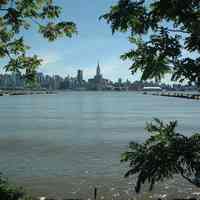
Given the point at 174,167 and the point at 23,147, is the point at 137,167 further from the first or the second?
the point at 23,147

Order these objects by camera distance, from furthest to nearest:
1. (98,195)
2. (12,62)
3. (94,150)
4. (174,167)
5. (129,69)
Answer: (94,150)
(98,195)
(12,62)
(129,69)
(174,167)

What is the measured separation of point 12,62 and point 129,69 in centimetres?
488

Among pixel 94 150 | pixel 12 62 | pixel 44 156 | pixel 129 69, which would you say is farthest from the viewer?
pixel 94 150

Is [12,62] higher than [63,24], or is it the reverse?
[63,24]

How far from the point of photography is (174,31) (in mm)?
7879

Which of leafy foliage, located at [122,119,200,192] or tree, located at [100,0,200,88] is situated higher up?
tree, located at [100,0,200,88]

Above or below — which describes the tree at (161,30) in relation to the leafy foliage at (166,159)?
above

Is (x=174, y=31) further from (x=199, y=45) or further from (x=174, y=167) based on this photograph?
(x=174, y=167)

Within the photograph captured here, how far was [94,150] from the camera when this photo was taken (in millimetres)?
33781

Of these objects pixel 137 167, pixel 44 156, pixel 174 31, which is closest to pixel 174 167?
pixel 137 167

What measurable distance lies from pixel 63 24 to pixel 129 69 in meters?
4.93

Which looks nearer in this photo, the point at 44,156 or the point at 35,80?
the point at 35,80

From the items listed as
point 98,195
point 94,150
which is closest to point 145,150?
point 98,195

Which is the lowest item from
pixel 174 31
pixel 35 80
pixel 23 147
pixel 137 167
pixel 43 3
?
pixel 23 147
